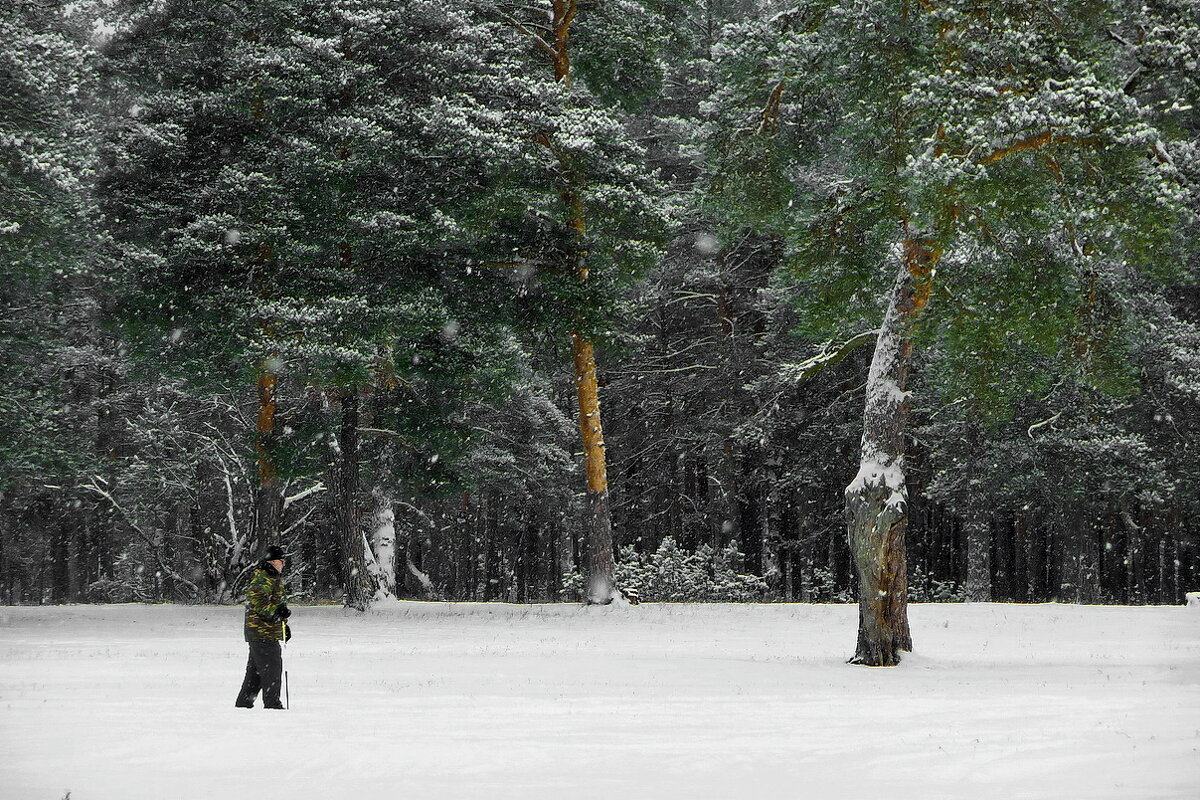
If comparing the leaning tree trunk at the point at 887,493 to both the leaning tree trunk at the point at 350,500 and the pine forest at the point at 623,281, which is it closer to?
the pine forest at the point at 623,281

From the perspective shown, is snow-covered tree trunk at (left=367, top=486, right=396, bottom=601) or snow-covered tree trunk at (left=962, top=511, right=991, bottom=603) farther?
snow-covered tree trunk at (left=962, top=511, right=991, bottom=603)

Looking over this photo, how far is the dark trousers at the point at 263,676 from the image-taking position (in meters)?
13.2

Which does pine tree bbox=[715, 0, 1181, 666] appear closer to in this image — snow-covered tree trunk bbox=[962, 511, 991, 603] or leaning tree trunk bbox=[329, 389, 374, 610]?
leaning tree trunk bbox=[329, 389, 374, 610]

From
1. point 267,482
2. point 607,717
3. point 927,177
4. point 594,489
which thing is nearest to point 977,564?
point 594,489

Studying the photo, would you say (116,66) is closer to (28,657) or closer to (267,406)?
(267,406)

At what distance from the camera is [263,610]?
13.3 meters

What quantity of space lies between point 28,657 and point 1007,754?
14.6 metres

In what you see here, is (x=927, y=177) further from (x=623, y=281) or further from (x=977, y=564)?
(x=977, y=564)

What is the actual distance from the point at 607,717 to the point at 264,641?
3.70 m

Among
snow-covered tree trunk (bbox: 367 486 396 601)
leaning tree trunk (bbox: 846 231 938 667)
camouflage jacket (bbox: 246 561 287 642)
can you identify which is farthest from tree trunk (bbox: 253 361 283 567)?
camouflage jacket (bbox: 246 561 287 642)

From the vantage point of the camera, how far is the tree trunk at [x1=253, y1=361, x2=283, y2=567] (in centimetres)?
2900

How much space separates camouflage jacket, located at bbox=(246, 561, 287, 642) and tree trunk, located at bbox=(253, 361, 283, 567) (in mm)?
15762

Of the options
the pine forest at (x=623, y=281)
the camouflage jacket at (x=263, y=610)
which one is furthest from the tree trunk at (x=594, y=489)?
the camouflage jacket at (x=263, y=610)

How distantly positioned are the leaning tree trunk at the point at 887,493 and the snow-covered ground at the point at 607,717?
592mm
